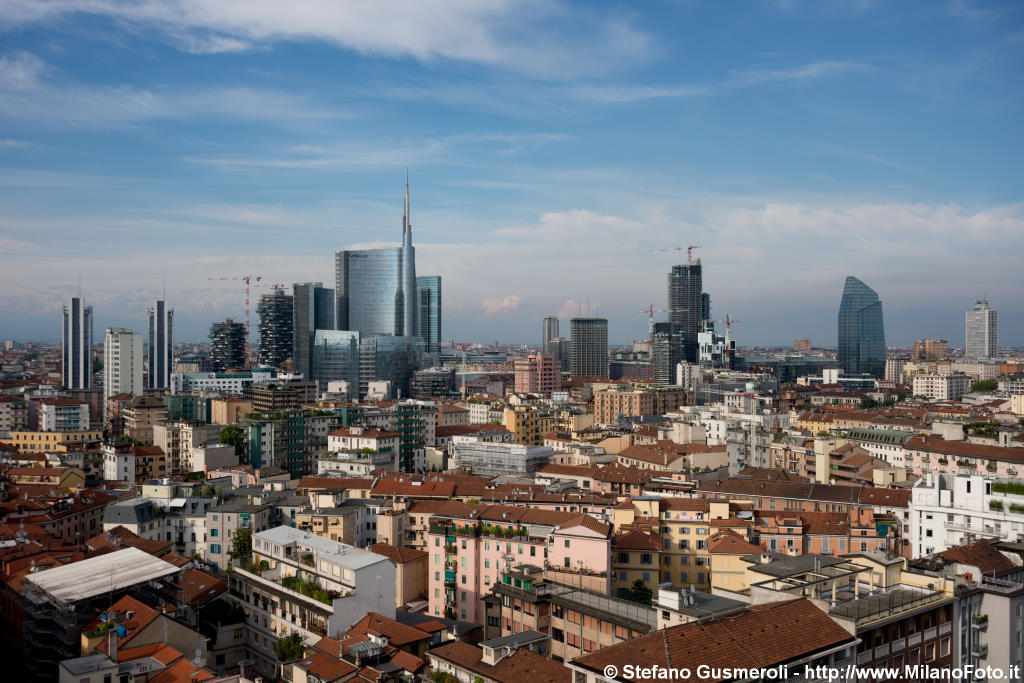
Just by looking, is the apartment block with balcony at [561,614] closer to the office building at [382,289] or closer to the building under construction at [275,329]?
the building under construction at [275,329]

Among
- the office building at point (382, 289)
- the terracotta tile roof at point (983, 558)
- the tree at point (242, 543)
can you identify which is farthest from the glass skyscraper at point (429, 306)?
the terracotta tile roof at point (983, 558)

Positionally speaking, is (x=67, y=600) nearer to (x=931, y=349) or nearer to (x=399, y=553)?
(x=399, y=553)

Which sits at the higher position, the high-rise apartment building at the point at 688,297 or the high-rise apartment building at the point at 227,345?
the high-rise apartment building at the point at 688,297

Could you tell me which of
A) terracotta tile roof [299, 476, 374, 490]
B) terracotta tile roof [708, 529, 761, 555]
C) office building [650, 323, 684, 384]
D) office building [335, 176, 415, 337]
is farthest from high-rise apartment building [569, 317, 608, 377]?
terracotta tile roof [708, 529, 761, 555]

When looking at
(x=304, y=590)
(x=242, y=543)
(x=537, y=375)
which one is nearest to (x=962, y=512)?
(x=304, y=590)

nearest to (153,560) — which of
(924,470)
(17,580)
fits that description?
(17,580)

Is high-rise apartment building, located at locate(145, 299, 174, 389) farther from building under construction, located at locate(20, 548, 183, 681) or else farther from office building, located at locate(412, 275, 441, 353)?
building under construction, located at locate(20, 548, 183, 681)
